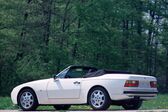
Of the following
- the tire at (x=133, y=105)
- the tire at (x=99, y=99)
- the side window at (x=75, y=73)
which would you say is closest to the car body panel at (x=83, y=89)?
the tire at (x=99, y=99)

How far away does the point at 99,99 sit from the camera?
1289 cm

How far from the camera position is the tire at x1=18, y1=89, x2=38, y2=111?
561 inches

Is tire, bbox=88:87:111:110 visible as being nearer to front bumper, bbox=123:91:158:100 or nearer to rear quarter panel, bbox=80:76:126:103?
rear quarter panel, bbox=80:76:126:103

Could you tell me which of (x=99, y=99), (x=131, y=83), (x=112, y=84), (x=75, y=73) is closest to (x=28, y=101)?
(x=75, y=73)

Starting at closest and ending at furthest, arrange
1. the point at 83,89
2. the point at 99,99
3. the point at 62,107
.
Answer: the point at 99,99
the point at 83,89
the point at 62,107

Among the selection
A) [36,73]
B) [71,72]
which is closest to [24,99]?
[71,72]

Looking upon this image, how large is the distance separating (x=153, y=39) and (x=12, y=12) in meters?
22.7

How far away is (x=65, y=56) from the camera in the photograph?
40.7 m

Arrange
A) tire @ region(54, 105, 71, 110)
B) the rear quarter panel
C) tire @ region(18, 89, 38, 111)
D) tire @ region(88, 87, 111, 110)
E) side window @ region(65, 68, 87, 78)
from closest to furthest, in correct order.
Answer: the rear quarter panel → tire @ region(88, 87, 111, 110) → side window @ region(65, 68, 87, 78) → tire @ region(18, 89, 38, 111) → tire @ region(54, 105, 71, 110)

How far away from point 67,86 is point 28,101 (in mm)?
1465

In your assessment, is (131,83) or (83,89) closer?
(131,83)

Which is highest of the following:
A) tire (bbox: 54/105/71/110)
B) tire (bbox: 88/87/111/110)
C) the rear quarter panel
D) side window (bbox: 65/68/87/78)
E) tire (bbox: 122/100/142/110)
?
side window (bbox: 65/68/87/78)

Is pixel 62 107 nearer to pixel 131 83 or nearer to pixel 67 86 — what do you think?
pixel 67 86

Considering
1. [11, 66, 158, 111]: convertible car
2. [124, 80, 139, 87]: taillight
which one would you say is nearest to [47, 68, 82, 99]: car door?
[11, 66, 158, 111]: convertible car
